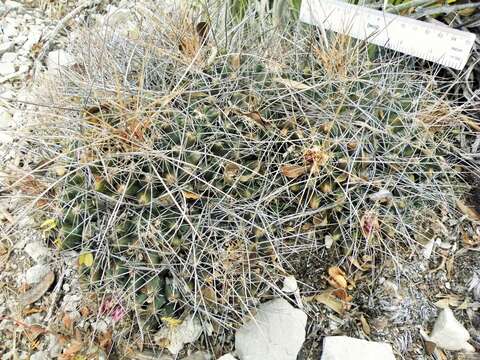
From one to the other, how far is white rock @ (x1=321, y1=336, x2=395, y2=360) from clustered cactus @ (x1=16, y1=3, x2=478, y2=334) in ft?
0.84

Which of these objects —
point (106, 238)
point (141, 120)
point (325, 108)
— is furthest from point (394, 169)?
point (106, 238)

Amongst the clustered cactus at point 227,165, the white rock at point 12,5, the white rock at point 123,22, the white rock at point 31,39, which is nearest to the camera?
the clustered cactus at point 227,165

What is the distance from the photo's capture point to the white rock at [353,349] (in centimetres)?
153

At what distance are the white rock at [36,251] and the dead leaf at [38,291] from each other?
0.27ft

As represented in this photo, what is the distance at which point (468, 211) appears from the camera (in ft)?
6.06

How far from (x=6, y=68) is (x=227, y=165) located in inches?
59.8

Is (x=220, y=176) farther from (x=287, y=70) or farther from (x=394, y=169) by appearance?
(x=394, y=169)

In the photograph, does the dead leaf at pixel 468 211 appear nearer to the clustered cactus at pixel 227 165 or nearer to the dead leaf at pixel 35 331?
the clustered cactus at pixel 227 165

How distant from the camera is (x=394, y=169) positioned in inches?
65.5

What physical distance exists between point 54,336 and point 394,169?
1.27 m

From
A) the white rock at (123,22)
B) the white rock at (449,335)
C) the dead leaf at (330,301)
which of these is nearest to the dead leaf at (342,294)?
the dead leaf at (330,301)

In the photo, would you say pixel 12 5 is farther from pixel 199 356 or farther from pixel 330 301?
pixel 330 301

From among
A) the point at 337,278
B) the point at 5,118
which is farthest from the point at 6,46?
the point at 337,278

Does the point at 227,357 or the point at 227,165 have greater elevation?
the point at 227,165
